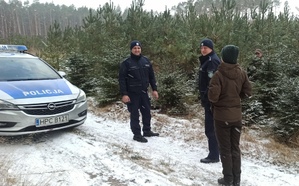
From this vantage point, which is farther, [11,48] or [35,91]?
[11,48]

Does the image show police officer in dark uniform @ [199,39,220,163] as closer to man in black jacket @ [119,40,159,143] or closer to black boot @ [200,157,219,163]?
black boot @ [200,157,219,163]

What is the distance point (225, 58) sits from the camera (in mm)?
3570

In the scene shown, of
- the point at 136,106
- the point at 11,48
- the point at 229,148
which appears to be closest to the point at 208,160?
the point at 229,148

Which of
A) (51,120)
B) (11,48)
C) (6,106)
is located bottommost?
(51,120)

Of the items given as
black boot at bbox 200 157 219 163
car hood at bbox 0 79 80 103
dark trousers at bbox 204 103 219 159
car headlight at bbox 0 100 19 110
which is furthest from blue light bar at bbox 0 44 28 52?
black boot at bbox 200 157 219 163

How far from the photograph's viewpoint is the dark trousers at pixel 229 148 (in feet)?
12.2

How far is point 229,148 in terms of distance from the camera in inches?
147

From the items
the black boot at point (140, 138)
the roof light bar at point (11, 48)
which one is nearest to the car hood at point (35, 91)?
the black boot at point (140, 138)

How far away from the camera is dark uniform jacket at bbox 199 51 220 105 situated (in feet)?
13.9

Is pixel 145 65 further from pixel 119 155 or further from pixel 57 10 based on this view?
pixel 57 10

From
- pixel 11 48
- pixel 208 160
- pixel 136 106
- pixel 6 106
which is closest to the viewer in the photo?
pixel 208 160

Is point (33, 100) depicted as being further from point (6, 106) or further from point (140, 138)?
point (140, 138)

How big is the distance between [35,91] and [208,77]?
308cm

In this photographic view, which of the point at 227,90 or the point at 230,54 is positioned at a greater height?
the point at 230,54
